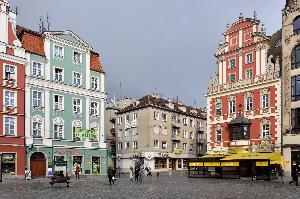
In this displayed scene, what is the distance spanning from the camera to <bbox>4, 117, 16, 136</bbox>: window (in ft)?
146

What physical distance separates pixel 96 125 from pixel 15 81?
13.9m

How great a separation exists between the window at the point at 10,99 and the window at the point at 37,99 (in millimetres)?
2878

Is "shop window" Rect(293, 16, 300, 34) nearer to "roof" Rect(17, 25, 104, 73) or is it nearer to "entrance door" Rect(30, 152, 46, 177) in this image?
"roof" Rect(17, 25, 104, 73)

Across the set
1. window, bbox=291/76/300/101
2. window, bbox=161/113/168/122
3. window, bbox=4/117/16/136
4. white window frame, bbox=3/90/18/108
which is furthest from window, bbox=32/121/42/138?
window, bbox=161/113/168/122

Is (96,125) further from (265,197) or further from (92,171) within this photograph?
(265,197)

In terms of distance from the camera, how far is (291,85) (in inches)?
1925

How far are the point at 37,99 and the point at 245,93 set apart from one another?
26.6 metres

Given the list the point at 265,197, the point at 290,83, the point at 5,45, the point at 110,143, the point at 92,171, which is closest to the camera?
the point at 265,197

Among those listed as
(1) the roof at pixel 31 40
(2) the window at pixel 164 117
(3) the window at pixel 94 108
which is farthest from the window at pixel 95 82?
(2) the window at pixel 164 117

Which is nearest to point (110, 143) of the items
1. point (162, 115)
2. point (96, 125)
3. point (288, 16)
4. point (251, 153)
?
point (162, 115)

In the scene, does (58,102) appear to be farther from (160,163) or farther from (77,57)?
(160,163)

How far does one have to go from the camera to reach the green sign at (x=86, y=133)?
53000mm

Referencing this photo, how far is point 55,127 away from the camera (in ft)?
167

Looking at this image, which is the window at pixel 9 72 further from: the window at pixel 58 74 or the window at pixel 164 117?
the window at pixel 164 117
